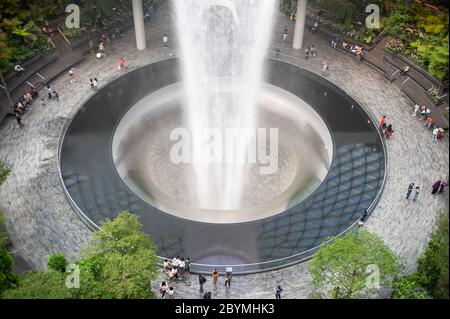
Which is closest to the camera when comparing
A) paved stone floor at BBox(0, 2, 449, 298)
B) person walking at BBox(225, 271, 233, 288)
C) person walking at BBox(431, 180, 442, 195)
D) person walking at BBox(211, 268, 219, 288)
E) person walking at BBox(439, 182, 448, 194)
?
person walking at BBox(211, 268, 219, 288)

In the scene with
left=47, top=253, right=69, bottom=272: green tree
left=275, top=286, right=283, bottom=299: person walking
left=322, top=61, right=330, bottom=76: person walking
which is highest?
left=322, top=61, right=330, bottom=76: person walking

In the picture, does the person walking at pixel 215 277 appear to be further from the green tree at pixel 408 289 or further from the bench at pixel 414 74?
the bench at pixel 414 74

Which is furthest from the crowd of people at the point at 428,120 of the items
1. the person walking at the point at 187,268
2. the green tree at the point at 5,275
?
the green tree at the point at 5,275

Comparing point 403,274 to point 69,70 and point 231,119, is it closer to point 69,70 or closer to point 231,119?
point 231,119

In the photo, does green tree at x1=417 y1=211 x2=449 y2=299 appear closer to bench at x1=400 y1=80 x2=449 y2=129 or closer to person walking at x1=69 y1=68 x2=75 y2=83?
bench at x1=400 y1=80 x2=449 y2=129

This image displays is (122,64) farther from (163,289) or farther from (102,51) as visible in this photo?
(163,289)

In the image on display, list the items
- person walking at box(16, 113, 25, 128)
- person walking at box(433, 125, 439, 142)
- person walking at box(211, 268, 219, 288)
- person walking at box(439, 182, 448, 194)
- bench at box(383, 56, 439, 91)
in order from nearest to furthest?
person walking at box(211, 268, 219, 288) < person walking at box(439, 182, 448, 194) < person walking at box(433, 125, 439, 142) < person walking at box(16, 113, 25, 128) < bench at box(383, 56, 439, 91)

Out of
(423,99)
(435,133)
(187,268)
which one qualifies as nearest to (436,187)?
(435,133)

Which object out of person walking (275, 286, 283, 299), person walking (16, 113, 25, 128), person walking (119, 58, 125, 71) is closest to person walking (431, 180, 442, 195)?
person walking (275, 286, 283, 299)
